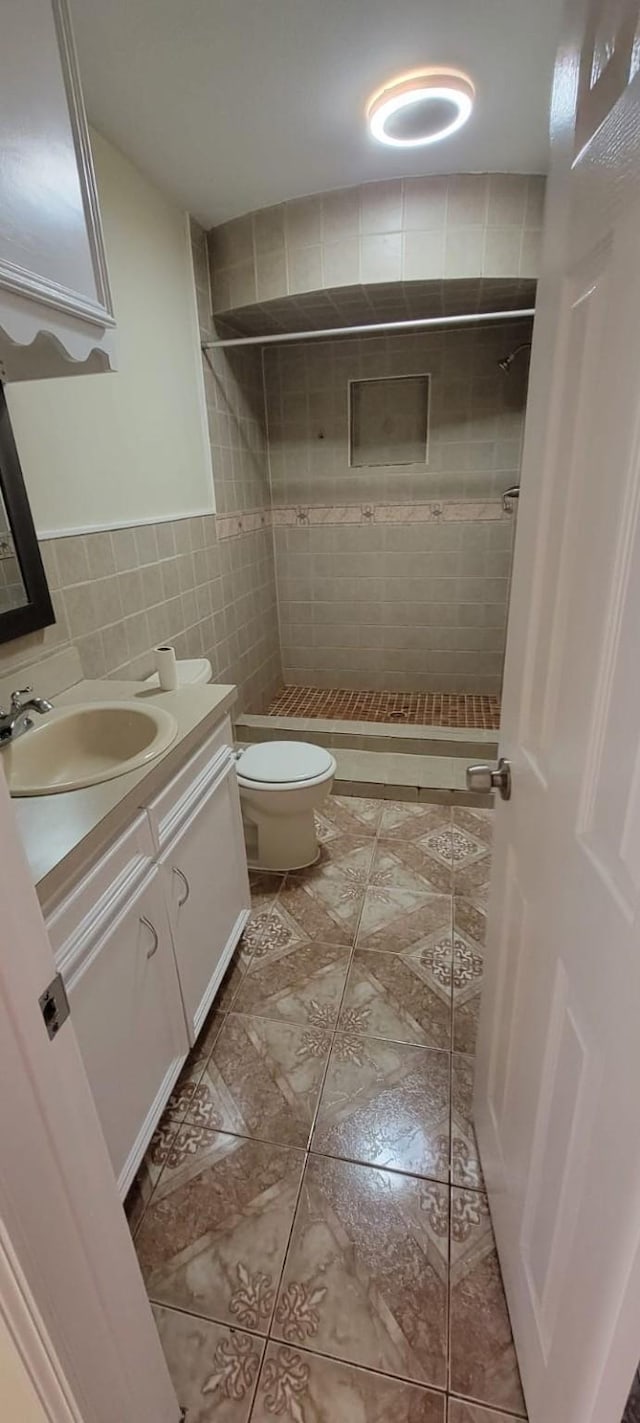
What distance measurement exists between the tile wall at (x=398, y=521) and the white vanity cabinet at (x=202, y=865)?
7.48 ft

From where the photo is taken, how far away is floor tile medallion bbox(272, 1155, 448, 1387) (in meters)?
0.96

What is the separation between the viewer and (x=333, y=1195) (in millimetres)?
1166

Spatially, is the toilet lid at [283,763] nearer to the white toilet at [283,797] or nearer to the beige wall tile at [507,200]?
the white toilet at [283,797]

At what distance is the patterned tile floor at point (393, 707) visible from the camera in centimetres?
344

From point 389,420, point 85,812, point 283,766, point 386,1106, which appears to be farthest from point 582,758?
point 389,420

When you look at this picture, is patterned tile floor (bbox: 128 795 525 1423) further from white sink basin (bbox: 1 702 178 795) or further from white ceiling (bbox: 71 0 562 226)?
white ceiling (bbox: 71 0 562 226)

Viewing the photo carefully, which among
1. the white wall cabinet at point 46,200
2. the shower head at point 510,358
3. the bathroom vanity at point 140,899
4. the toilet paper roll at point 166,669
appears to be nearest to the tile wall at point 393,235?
the shower head at point 510,358

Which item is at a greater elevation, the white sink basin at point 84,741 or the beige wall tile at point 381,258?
the beige wall tile at point 381,258

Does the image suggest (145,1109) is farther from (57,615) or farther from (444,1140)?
(57,615)

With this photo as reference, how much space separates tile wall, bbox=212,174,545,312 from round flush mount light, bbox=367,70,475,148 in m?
0.29

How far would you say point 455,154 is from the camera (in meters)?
2.01

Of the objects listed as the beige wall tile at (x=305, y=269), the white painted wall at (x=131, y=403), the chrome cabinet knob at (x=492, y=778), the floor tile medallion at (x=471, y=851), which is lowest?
the floor tile medallion at (x=471, y=851)

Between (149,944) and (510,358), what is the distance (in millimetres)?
3196

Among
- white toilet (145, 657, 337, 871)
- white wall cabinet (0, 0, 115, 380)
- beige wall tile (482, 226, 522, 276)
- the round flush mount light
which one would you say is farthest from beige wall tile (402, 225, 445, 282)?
white toilet (145, 657, 337, 871)
